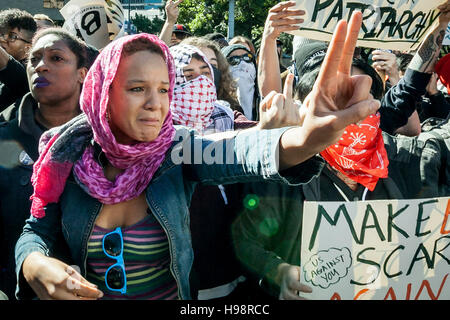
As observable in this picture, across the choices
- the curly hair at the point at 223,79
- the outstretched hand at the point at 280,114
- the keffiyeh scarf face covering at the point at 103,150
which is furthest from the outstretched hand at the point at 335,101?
the curly hair at the point at 223,79

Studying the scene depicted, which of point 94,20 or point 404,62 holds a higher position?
point 94,20

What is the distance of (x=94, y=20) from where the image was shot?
11.5ft

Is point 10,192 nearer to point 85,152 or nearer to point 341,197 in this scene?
point 85,152

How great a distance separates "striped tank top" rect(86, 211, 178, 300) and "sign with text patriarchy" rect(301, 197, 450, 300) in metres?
0.60

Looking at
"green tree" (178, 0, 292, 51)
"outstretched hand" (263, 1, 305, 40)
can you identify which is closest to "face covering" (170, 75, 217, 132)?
"outstretched hand" (263, 1, 305, 40)

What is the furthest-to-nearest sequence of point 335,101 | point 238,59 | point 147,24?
point 147,24, point 238,59, point 335,101

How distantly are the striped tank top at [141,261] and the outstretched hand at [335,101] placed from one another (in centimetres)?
65

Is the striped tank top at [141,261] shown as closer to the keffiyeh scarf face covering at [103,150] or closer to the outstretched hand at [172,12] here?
the keffiyeh scarf face covering at [103,150]

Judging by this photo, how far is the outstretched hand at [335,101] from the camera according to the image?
1.12 meters

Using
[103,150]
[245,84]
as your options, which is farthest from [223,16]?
[103,150]

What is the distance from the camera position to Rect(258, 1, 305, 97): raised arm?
2.33 m

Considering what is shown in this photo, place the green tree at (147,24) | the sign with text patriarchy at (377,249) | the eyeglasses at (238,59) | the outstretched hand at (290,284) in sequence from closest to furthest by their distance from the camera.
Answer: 1. the outstretched hand at (290,284)
2. the sign with text patriarchy at (377,249)
3. the eyeglasses at (238,59)
4. the green tree at (147,24)

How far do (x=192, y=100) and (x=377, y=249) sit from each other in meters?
1.20

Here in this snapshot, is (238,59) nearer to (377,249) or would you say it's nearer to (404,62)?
(404,62)
